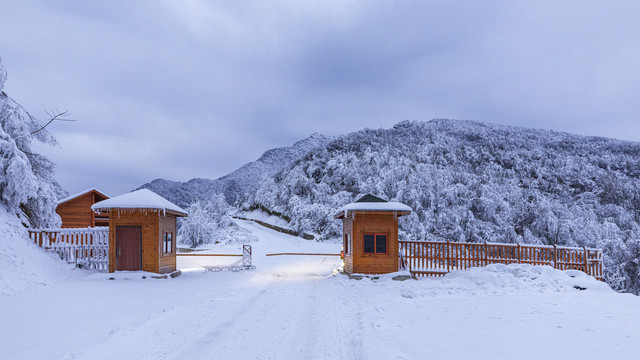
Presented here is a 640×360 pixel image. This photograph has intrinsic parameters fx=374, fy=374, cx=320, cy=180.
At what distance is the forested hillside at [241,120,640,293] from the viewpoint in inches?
1446

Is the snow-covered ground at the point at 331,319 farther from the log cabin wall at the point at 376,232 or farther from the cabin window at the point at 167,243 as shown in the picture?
the cabin window at the point at 167,243

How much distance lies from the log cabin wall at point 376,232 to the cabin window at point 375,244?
5.4 inches

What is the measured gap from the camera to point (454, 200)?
44.2m

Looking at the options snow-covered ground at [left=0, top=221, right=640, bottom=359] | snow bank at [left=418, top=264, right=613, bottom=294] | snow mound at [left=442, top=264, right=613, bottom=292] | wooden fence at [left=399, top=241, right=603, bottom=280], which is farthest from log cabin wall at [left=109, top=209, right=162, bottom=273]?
snow mound at [left=442, top=264, right=613, bottom=292]

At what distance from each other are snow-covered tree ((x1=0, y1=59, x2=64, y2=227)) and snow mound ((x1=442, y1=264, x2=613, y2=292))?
59.8 ft

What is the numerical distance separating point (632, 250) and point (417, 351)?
3155cm

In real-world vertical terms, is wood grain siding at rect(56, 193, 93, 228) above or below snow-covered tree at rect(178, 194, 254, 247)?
above

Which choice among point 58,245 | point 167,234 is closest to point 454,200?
point 167,234

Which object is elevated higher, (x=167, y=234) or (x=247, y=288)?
(x=167, y=234)

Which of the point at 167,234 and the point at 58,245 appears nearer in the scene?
the point at 58,245

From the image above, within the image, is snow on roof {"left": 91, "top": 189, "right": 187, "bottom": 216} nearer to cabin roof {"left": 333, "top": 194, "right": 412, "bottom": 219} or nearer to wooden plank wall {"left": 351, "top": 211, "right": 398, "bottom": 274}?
cabin roof {"left": 333, "top": 194, "right": 412, "bottom": 219}

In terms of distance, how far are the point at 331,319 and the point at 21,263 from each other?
1259 centimetres

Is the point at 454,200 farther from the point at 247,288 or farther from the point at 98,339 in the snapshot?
the point at 98,339

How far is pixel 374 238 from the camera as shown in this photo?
17266 mm
